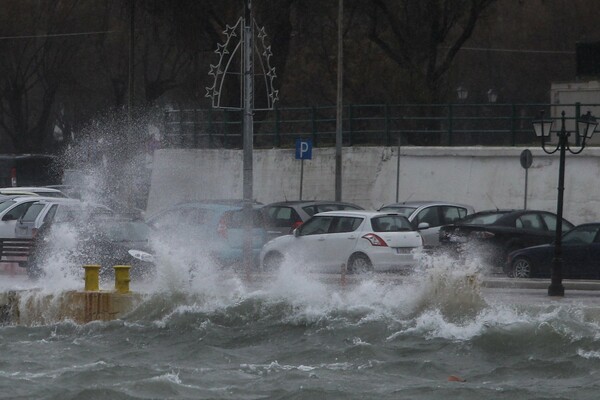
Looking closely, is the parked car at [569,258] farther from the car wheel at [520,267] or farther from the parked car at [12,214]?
the parked car at [12,214]

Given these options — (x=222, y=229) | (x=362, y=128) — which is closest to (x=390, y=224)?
(x=222, y=229)

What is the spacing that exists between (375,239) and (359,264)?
0.60 m

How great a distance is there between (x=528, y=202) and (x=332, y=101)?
23736mm

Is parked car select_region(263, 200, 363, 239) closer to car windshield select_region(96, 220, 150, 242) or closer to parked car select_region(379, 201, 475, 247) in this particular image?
parked car select_region(379, 201, 475, 247)

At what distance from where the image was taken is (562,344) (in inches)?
741

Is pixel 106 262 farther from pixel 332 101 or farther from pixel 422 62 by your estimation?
pixel 332 101

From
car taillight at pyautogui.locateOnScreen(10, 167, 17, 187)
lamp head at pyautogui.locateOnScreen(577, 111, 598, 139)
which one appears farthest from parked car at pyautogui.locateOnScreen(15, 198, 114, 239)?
car taillight at pyautogui.locateOnScreen(10, 167, 17, 187)

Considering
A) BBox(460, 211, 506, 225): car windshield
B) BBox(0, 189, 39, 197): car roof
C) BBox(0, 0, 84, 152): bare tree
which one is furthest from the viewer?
BBox(0, 0, 84, 152): bare tree

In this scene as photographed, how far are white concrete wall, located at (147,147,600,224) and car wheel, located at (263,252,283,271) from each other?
987 cm

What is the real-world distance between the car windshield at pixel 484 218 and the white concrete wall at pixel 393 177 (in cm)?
527

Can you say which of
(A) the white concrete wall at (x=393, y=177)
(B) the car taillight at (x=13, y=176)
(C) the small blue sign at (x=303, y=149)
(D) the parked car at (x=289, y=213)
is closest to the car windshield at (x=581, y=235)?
(D) the parked car at (x=289, y=213)

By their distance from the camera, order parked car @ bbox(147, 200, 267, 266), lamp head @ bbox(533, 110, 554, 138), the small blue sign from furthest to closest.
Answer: the small blue sign < parked car @ bbox(147, 200, 267, 266) < lamp head @ bbox(533, 110, 554, 138)

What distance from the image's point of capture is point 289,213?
103 feet

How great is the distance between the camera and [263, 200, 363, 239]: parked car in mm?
30906
